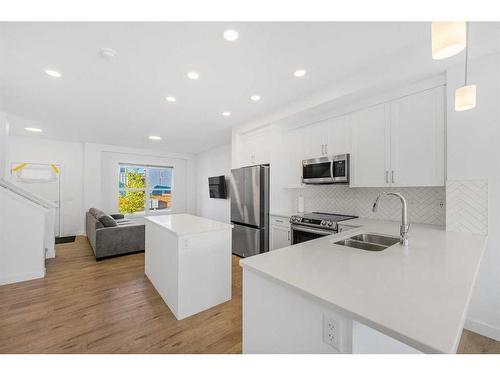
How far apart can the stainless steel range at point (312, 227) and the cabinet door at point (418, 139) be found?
33.2 inches

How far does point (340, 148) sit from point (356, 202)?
0.84 m

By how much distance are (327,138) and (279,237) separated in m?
1.68

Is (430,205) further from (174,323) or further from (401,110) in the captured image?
(174,323)

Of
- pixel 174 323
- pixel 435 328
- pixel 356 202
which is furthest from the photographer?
pixel 356 202

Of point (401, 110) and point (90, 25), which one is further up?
point (90, 25)

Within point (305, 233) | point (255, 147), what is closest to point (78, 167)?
point (255, 147)

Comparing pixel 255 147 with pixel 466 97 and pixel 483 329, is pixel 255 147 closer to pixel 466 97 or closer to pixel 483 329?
pixel 466 97

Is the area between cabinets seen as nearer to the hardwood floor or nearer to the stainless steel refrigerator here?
the stainless steel refrigerator

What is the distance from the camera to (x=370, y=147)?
2.67 meters

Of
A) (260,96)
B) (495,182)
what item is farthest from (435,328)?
(260,96)

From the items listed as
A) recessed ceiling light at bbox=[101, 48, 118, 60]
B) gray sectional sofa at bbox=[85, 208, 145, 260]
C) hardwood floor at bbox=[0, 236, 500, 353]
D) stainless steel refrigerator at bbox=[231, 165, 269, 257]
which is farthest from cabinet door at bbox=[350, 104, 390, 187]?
gray sectional sofa at bbox=[85, 208, 145, 260]

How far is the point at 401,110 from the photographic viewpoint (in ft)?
7.86

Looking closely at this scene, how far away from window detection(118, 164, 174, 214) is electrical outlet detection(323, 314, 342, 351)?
22.4ft

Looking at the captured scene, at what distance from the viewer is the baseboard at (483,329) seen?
71.1 inches
